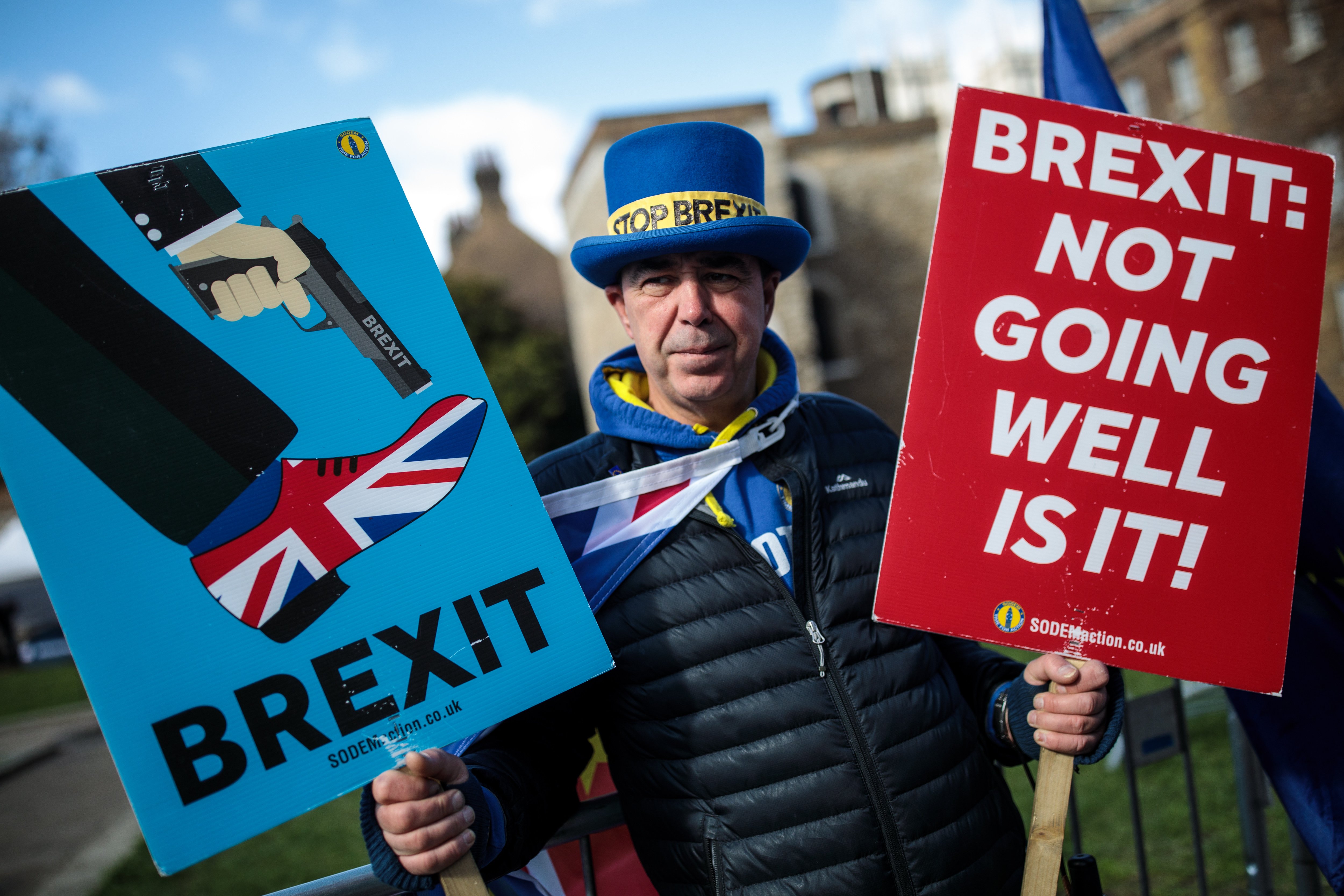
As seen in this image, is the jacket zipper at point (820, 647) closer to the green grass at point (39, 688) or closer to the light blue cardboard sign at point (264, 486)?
the light blue cardboard sign at point (264, 486)

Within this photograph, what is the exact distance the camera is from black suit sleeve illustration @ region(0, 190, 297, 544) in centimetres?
114

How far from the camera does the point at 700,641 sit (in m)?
1.55

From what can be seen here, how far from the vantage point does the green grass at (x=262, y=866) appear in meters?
5.32

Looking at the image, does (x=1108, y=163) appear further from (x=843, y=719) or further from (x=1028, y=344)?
(x=843, y=719)

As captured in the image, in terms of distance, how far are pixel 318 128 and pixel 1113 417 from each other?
1.37 m

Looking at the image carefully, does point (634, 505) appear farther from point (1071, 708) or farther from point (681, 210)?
point (1071, 708)

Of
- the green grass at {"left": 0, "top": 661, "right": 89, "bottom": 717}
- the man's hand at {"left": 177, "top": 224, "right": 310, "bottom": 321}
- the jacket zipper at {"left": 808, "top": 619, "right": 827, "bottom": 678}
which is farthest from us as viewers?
the green grass at {"left": 0, "top": 661, "right": 89, "bottom": 717}

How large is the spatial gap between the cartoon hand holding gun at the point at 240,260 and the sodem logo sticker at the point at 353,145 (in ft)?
0.41

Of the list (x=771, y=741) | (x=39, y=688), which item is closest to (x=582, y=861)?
(x=771, y=741)

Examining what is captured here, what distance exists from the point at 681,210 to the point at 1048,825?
1263 mm

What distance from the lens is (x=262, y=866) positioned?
18.6ft

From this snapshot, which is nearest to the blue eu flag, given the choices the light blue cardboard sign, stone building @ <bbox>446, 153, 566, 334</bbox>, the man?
the man

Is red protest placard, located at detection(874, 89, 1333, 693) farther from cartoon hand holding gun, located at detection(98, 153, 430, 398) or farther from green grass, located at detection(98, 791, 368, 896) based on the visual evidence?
green grass, located at detection(98, 791, 368, 896)

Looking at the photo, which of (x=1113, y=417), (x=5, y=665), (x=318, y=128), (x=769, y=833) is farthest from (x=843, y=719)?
(x=5, y=665)
